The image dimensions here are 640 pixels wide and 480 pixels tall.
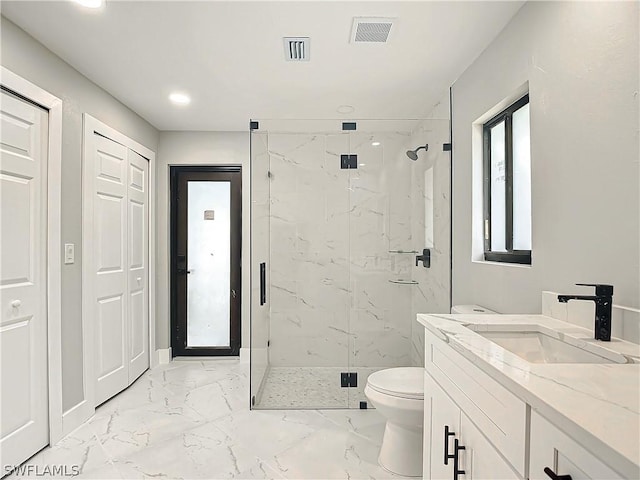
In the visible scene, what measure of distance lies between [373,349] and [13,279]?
93.8 inches

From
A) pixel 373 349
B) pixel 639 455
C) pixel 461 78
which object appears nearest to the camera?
pixel 639 455

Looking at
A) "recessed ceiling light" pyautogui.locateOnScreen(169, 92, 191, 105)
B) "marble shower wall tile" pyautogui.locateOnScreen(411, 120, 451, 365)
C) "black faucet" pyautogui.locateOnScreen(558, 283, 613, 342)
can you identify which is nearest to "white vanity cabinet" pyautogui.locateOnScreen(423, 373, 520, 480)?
"black faucet" pyautogui.locateOnScreen(558, 283, 613, 342)

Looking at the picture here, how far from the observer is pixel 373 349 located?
11.5 ft

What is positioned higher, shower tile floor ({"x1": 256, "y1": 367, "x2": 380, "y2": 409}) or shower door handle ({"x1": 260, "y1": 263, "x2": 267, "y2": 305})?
shower door handle ({"x1": 260, "y1": 263, "x2": 267, "y2": 305})

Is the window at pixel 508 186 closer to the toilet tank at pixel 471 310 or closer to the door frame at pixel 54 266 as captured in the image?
the toilet tank at pixel 471 310

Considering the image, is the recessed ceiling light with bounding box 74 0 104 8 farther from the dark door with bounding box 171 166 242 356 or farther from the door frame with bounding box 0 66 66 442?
the dark door with bounding box 171 166 242 356

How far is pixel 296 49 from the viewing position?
265 centimetres

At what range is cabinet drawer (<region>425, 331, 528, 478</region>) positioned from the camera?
3.25 feet

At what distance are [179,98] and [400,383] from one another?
2.70 meters

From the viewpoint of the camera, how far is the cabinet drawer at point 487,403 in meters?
0.99

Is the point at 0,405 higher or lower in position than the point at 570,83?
lower

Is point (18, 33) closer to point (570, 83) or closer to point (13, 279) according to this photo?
point (13, 279)

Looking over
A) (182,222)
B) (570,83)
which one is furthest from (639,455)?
(182,222)

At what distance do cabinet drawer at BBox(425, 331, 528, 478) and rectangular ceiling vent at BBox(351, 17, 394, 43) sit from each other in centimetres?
161
